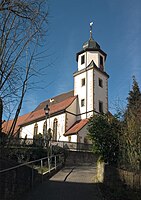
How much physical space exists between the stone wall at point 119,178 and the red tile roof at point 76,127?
2366 centimetres

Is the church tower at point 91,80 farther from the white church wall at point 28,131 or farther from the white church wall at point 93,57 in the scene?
the white church wall at point 28,131

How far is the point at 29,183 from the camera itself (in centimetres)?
1051

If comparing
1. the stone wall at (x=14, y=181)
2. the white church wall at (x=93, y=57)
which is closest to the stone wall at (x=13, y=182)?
the stone wall at (x=14, y=181)

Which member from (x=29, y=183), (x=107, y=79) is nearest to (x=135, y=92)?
(x=107, y=79)

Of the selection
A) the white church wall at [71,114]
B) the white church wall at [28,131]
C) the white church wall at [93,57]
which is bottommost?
the white church wall at [28,131]

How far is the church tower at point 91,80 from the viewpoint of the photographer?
4088cm

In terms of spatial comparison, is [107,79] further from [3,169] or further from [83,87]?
[3,169]

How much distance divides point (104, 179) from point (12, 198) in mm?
5958

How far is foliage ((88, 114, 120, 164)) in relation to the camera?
14008 mm

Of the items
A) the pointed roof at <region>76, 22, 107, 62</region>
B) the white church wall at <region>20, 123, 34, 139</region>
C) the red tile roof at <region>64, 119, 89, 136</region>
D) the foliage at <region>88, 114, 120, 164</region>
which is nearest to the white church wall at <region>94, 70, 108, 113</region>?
the red tile roof at <region>64, 119, 89, 136</region>

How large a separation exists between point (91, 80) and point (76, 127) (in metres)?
8.07

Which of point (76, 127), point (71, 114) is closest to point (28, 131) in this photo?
point (71, 114)

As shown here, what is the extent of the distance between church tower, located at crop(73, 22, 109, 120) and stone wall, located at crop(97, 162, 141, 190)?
27.0 m

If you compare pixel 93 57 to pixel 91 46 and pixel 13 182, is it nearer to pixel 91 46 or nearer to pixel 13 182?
pixel 91 46
